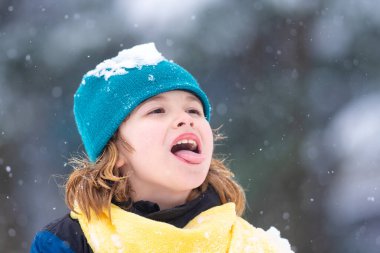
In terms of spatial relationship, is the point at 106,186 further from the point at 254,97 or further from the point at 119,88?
the point at 254,97

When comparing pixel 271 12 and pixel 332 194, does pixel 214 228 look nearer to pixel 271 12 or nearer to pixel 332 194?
pixel 332 194

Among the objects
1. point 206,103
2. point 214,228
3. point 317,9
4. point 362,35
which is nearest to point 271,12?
point 317,9

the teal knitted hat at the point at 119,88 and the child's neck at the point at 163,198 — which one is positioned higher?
the teal knitted hat at the point at 119,88

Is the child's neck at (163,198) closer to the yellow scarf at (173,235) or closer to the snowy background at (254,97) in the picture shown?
the yellow scarf at (173,235)

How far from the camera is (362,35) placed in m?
7.91

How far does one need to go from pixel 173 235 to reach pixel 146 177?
32 cm

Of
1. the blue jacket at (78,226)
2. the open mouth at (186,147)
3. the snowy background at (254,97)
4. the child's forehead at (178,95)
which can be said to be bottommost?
the snowy background at (254,97)

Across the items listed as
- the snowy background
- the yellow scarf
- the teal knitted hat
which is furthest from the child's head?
the snowy background

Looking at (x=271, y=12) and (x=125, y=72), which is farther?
(x=271, y=12)

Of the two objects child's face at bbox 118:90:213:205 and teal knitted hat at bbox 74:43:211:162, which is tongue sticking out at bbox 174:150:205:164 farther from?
teal knitted hat at bbox 74:43:211:162

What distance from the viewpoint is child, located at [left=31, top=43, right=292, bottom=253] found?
7.32ft

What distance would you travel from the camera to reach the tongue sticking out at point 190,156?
2.36 meters

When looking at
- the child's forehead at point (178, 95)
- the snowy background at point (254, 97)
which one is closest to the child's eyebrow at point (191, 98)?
the child's forehead at point (178, 95)

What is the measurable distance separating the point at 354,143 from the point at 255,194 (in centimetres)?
146
